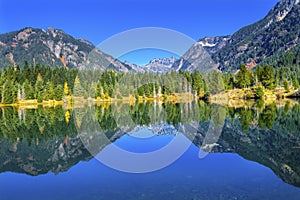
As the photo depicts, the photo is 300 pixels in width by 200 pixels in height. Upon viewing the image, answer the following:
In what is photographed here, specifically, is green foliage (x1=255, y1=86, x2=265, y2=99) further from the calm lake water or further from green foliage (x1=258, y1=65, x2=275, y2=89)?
the calm lake water

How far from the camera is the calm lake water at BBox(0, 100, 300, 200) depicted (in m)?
11.8

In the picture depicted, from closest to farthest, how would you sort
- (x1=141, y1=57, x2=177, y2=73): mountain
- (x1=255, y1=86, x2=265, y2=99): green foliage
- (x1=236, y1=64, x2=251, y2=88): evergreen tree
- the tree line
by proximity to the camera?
(x1=141, y1=57, x2=177, y2=73): mountain → (x1=255, y1=86, x2=265, y2=99): green foliage → the tree line → (x1=236, y1=64, x2=251, y2=88): evergreen tree

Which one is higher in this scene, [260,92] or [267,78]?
[267,78]

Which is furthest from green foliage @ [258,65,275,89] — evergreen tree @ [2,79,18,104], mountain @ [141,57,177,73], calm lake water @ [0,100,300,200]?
evergreen tree @ [2,79,18,104]

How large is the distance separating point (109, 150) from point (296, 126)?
16.0 meters

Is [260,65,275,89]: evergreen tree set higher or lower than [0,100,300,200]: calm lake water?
higher

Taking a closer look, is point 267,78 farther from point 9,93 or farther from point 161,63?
point 9,93

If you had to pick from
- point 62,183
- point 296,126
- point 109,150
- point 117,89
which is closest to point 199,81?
point 117,89

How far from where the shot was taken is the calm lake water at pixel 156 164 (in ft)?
38.8

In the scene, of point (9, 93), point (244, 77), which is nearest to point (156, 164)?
point (9, 93)

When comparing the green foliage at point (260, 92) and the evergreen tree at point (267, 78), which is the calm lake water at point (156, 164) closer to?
the green foliage at point (260, 92)

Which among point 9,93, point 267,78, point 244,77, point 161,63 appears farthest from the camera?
point 244,77

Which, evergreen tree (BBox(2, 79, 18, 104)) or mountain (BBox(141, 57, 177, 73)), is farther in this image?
evergreen tree (BBox(2, 79, 18, 104))

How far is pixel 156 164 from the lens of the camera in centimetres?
1661
